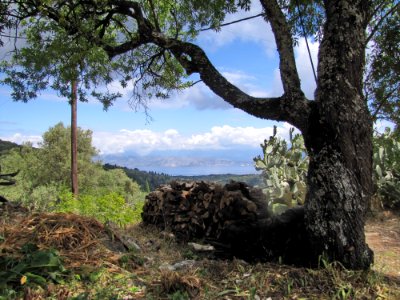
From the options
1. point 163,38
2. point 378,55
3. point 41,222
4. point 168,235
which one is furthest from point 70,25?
point 378,55

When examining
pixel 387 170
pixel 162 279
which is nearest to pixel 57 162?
pixel 387 170

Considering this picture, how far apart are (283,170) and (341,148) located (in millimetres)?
5110

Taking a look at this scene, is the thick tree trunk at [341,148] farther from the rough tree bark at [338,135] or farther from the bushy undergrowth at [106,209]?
the bushy undergrowth at [106,209]

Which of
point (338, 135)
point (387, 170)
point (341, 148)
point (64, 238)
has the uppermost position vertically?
point (338, 135)

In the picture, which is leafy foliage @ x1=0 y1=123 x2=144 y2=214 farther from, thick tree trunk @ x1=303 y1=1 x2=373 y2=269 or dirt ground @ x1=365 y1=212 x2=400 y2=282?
thick tree trunk @ x1=303 y1=1 x2=373 y2=269

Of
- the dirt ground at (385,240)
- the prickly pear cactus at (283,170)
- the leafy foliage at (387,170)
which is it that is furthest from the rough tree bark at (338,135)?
the leafy foliage at (387,170)

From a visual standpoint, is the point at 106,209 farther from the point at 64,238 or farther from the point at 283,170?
the point at 283,170

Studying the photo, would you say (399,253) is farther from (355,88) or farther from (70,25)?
(70,25)

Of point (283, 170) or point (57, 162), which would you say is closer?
point (283, 170)

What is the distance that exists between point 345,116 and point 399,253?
2.84 m

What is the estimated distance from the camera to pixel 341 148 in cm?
355

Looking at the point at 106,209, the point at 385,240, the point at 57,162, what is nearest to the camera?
the point at 385,240

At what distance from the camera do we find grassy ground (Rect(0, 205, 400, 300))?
305 cm

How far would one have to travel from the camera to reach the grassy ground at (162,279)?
3.05 metres
